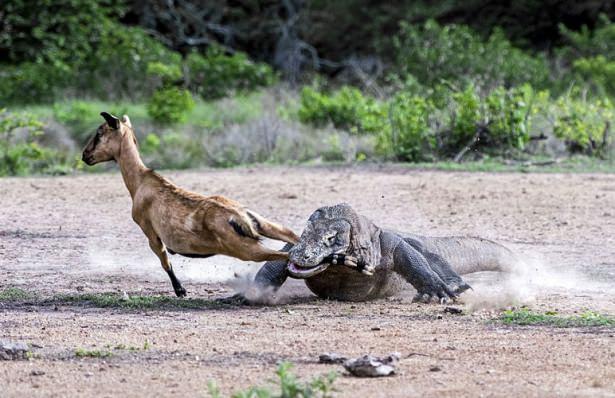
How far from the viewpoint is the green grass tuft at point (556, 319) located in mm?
7590

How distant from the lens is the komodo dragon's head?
7.96 m

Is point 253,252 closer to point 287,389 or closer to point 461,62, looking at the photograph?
point 287,389

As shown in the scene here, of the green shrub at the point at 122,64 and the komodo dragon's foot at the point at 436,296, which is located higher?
the green shrub at the point at 122,64

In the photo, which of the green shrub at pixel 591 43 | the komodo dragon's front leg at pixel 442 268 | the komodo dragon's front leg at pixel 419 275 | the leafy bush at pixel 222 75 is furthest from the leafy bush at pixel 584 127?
the leafy bush at pixel 222 75

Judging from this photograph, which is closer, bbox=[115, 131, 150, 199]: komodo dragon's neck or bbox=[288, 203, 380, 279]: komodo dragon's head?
bbox=[288, 203, 380, 279]: komodo dragon's head

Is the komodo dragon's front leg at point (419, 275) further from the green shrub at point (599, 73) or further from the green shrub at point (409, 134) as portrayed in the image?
the green shrub at point (599, 73)

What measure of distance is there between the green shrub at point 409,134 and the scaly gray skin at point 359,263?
7.78m

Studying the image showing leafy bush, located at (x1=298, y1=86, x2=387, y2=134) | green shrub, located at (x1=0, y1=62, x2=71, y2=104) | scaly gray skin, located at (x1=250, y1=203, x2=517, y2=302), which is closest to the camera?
scaly gray skin, located at (x1=250, y1=203, x2=517, y2=302)

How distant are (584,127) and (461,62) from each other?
6.51 meters

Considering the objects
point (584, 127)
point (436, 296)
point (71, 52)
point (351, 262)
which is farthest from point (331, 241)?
point (71, 52)

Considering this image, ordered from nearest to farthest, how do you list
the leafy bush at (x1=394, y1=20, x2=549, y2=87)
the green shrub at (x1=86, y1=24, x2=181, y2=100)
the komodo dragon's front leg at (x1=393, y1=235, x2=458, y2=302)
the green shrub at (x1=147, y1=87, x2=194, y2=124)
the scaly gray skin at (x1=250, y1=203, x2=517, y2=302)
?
the scaly gray skin at (x1=250, y1=203, x2=517, y2=302)
the komodo dragon's front leg at (x1=393, y1=235, x2=458, y2=302)
the green shrub at (x1=147, y1=87, x2=194, y2=124)
the leafy bush at (x1=394, y1=20, x2=549, y2=87)
the green shrub at (x1=86, y1=24, x2=181, y2=100)

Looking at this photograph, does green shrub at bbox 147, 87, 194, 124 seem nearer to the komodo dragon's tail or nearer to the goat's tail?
the komodo dragon's tail

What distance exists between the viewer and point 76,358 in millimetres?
6605

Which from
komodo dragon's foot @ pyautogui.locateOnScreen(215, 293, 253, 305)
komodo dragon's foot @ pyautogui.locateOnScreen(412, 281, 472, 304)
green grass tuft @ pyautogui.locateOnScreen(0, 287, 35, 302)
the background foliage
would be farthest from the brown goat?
the background foliage
